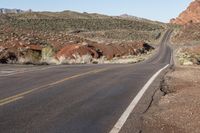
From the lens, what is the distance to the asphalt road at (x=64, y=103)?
8.80 m

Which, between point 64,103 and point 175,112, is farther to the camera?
point 64,103

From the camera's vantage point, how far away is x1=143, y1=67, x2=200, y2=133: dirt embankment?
8820 mm

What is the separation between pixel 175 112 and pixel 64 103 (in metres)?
2.85

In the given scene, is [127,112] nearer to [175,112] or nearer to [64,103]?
[175,112]

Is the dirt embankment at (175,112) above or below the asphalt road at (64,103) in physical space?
above

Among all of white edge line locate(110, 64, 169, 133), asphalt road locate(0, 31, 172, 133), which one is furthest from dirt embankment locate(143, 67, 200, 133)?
asphalt road locate(0, 31, 172, 133)

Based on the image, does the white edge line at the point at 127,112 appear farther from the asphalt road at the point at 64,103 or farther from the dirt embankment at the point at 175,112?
the dirt embankment at the point at 175,112

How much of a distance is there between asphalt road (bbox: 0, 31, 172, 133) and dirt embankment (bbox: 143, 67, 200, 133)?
782 mm

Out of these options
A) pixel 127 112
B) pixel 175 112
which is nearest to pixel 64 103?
pixel 127 112

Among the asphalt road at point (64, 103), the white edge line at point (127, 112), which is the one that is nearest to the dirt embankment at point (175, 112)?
the white edge line at point (127, 112)

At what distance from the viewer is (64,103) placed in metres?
11.5

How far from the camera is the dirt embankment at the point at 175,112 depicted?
28.9 ft

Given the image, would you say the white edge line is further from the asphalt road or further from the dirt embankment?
the dirt embankment

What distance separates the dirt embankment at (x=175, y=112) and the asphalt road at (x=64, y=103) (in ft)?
2.57
